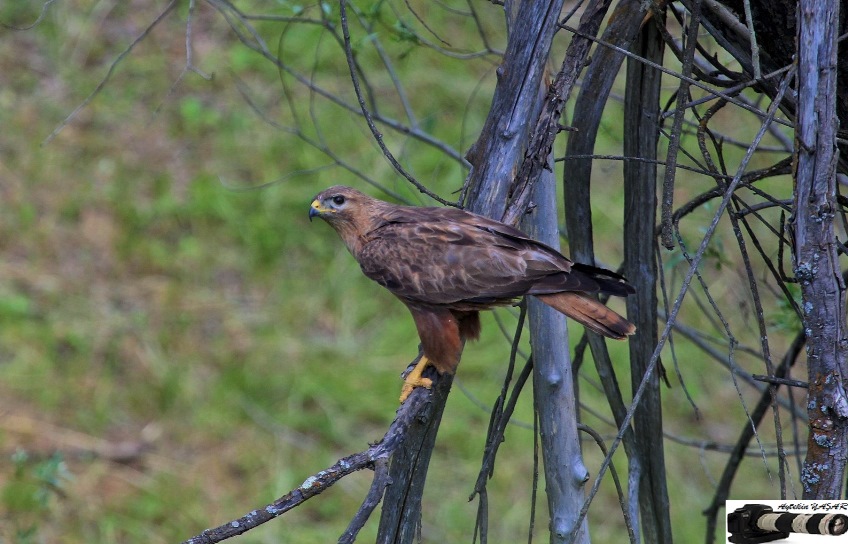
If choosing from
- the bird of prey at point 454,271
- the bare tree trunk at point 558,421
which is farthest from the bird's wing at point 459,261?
the bare tree trunk at point 558,421

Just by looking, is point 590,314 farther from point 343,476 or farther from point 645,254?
point 343,476

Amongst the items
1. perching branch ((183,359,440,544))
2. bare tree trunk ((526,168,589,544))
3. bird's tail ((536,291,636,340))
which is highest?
bird's tail ((536,291,636,340))

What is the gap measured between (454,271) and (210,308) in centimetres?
343

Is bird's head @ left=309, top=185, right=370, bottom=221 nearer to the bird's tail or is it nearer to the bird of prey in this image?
the bird of prey

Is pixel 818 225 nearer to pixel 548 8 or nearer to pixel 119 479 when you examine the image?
Answer: pixel 548 8

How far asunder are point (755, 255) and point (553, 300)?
4029 millimetres

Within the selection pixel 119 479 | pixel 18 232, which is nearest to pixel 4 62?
pixel 18 232

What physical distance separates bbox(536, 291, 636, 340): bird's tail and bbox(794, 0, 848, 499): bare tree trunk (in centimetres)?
78

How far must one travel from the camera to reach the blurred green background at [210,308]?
198 inches

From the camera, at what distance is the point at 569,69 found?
234 centimetres

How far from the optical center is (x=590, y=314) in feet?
8.23

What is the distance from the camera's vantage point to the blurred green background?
5.04 m

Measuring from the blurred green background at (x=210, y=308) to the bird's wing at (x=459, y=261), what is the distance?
3.88ft

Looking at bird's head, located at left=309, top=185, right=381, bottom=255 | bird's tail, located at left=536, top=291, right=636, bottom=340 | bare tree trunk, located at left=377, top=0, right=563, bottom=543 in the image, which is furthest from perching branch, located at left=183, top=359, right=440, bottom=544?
bird's head, located at left=309, top=185, right=381, bottom=255
